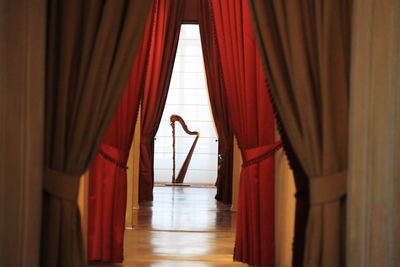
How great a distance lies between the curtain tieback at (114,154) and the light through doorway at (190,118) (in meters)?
7.27

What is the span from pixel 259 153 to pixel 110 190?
3.72 feet

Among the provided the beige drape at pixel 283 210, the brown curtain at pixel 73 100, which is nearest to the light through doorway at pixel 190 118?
the beige drape at pixel 283 210

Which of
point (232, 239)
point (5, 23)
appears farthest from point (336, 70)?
point (232, 239)

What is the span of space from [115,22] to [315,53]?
1011 mm

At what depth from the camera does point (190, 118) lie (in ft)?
38.5

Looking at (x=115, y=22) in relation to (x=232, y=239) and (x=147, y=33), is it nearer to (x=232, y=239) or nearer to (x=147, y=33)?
(x=147, y=33)

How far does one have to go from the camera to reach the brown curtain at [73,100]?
9.25ft

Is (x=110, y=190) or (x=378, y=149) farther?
(x=110, y=190)

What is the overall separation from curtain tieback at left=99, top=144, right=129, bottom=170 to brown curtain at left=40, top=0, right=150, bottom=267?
4.54 feet

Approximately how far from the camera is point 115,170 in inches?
169

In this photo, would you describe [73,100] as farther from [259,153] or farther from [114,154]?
[259,153]

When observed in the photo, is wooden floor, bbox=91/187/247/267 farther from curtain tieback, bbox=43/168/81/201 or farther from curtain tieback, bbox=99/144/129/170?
curtain tieback, bbox=43/168/81/201

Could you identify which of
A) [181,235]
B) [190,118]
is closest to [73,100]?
[181,235]

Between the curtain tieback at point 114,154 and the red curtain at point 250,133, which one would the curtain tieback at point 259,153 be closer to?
the red curtain at point 250,133
